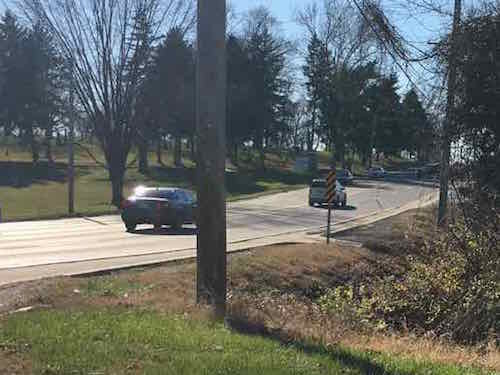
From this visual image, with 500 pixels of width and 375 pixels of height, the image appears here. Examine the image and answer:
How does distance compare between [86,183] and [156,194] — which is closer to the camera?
[156,194]

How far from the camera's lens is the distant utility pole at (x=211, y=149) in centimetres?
853

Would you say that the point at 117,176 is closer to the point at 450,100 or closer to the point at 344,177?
the point at 344,177

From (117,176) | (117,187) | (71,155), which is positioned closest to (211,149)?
(71,155)

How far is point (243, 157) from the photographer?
320ft

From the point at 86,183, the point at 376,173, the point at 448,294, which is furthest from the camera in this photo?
the point at 376,173

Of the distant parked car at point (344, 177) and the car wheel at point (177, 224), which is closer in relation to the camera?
the car wheel at point (177, 224)

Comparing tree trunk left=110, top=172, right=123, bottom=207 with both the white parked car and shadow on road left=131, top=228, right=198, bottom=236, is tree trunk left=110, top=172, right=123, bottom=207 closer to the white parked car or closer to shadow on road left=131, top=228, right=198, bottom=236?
the white parked car

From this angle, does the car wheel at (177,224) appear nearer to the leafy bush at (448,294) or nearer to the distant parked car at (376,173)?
the leafy bush at (448,294)

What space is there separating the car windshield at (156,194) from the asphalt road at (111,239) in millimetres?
1225

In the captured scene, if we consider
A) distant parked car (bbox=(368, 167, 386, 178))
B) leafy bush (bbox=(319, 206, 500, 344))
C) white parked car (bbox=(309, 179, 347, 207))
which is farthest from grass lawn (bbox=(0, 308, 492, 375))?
distant parked car (bbox=(368, 167, 386, 178))

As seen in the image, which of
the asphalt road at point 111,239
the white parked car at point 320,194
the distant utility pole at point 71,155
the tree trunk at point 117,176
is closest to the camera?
the asphalt road at point 111,239

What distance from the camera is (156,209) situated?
998 inches

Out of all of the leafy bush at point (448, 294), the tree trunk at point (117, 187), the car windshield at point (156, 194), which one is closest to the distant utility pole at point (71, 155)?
the tree trunk at point (117, 187)

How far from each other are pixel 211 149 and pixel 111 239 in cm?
1447
